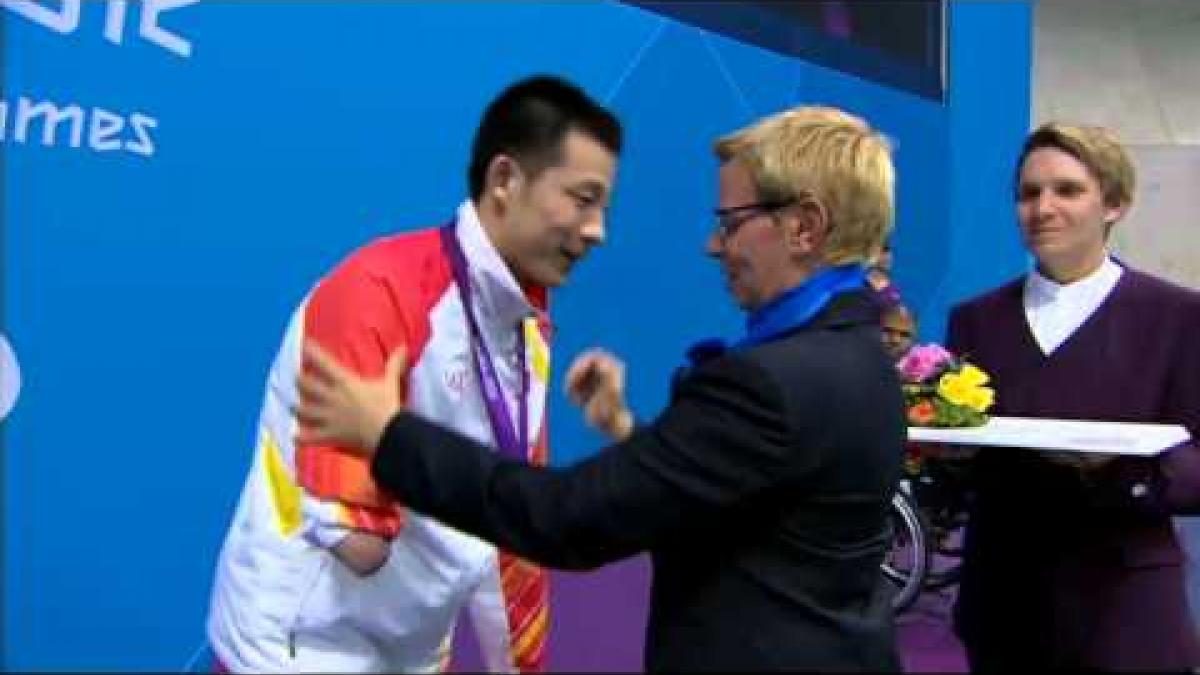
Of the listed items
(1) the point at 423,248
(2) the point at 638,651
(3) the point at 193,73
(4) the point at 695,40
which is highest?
(4) the point at 695,40

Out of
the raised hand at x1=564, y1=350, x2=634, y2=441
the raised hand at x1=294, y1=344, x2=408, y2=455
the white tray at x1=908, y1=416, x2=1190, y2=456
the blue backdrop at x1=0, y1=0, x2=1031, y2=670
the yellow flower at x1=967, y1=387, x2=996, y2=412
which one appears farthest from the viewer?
the blue backdrop at x1=0, y1=0, x2=1031, y2=670

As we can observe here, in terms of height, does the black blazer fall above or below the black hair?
below

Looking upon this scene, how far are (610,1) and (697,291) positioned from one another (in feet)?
3.56

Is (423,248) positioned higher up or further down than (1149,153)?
further down

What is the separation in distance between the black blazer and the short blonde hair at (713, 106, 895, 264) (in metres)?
0.07

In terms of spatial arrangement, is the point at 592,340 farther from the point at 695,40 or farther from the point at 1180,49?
the point at 1180,49

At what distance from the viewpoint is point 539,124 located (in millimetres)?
1630

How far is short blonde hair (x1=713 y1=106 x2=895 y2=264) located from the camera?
54.2 inches

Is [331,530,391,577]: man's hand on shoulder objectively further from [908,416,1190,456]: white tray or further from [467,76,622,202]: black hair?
[908,416,1190,456]: white tray

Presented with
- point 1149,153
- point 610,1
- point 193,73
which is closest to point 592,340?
point 610,1

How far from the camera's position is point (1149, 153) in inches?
361

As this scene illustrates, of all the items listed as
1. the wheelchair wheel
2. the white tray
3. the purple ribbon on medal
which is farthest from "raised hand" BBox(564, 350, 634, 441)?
Answer: the wheelchair wheel

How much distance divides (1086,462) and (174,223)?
6.49 feet

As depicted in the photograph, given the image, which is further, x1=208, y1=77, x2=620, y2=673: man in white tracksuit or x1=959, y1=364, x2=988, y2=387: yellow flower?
x1=959, y1=364, x2=988, y2=387: yellow flower
